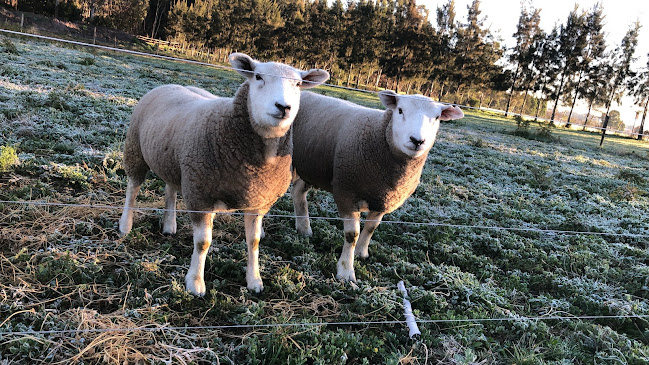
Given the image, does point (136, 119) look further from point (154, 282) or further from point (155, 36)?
point (155, 36)

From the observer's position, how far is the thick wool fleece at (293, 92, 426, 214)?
13.2ft

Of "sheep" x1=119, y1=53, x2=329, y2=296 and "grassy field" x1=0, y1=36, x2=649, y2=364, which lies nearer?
"grassy field" x1=0, y1=36, x2=649, y2=364

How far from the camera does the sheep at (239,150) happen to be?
9.72 ft

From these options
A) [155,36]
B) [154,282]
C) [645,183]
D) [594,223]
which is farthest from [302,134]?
[155,36]

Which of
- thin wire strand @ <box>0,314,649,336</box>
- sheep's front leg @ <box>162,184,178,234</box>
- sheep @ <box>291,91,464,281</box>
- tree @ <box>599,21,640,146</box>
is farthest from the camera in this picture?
tree @ <box>599,21,640,146</box>

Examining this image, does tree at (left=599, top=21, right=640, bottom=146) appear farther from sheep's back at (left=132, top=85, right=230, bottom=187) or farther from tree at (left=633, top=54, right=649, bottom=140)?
sheep's back at (left=132, top=85, right=230, bottom=187)

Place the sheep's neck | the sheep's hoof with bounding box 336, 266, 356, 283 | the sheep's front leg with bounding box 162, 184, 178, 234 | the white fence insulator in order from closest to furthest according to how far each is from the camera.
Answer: the sheep's neck → the white fence insulator → the sheep's hoof with bounding box 336, 266, 356, 283 → the sheep's front leg with bounding box 162, 184, 178, 234

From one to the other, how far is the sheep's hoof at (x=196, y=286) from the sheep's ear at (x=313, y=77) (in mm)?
2057

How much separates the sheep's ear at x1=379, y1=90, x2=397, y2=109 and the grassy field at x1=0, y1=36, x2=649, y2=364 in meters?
1.92

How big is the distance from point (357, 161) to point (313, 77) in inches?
47.5

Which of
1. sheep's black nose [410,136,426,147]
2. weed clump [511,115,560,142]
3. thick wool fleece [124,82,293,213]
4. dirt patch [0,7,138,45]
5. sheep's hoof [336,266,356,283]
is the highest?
dirt patch [0,7,138,45]

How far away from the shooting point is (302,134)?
498 centimetres

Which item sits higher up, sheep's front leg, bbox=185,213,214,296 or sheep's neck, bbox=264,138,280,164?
sheep's neck, bbox=264,138,280,164

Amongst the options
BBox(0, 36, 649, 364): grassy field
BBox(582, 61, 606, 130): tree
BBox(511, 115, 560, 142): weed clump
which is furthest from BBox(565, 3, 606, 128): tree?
BBox(0, 36, 649, 364): grassy field
